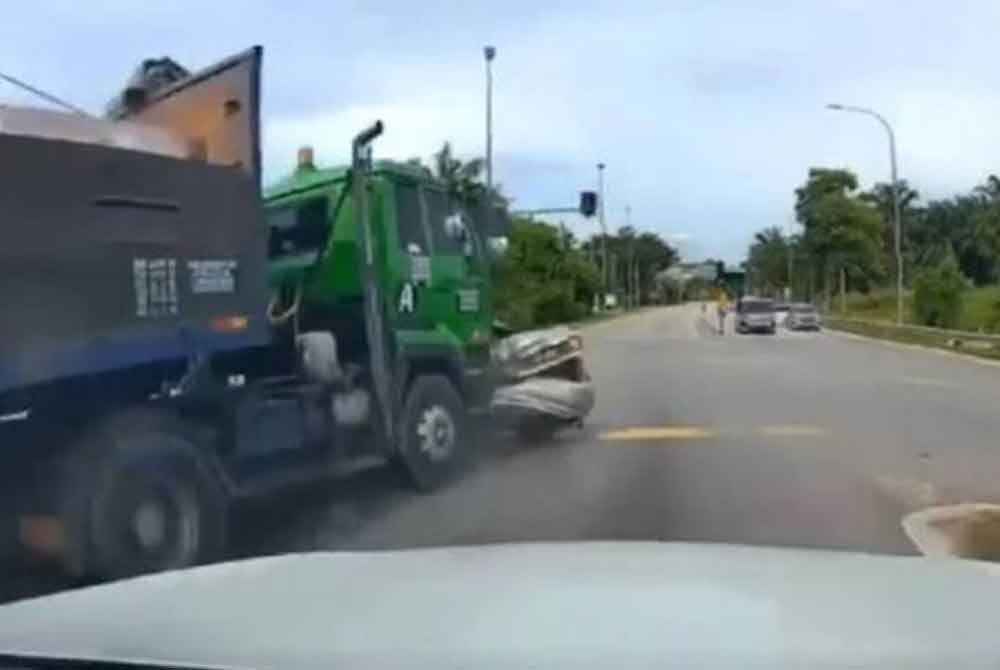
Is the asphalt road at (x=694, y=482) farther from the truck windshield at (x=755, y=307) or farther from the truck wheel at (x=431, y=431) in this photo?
the truck windshield at (x=755, y=307)

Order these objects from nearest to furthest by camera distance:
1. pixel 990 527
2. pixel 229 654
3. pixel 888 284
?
pixel 229 654
pixel 990 527
pixel 888 284

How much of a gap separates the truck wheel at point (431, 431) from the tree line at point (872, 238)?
76.0 m

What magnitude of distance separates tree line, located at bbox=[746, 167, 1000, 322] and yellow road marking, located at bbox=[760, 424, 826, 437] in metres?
68.9

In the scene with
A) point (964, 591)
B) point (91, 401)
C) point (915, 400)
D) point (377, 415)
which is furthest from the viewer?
point (915, 400)

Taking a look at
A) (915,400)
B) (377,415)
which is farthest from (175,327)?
(915,400)

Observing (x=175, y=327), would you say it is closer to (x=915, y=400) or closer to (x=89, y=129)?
(x=89, y=129)

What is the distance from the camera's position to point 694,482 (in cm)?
1474

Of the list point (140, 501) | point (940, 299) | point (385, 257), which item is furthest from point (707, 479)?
point (940, 299)

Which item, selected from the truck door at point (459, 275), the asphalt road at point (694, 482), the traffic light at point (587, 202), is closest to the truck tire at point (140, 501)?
the asphalt road at point (694, 482)

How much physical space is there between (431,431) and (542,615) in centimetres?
1077

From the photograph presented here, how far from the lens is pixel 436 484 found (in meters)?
13.6

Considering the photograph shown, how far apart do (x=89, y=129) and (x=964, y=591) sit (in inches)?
286

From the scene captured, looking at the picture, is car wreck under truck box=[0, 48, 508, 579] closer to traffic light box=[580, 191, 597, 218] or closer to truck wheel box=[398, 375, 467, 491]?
truck wheel box=[398, 375, 467, 491]

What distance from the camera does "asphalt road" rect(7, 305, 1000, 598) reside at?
11.8 meters
